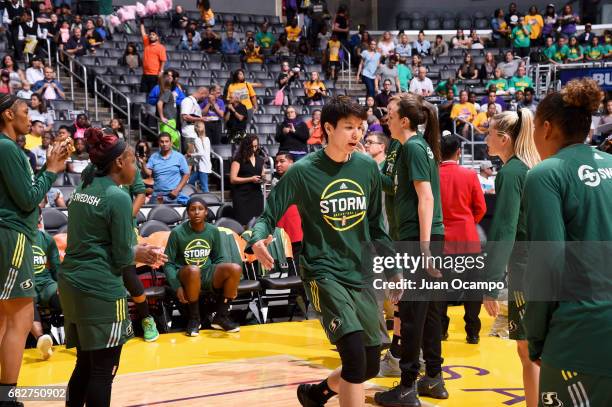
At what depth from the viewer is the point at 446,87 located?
17609 millimetres

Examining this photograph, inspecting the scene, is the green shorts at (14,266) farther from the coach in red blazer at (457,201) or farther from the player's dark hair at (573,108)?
the coach in red blazer at (457,201)

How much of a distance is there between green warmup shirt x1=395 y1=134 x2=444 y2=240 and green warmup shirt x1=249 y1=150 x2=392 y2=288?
0.68 meters

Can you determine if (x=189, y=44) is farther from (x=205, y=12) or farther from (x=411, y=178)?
(x=411, y=178)

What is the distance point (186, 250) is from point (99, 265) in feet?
13.3

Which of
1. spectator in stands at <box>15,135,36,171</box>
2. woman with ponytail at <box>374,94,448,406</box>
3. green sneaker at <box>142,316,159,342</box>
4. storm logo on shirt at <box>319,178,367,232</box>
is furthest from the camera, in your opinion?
spectator in stands at <box>15,135,36,171</box>

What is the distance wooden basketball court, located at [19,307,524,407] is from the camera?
566 cm

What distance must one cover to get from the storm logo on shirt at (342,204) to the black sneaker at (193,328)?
4.01m

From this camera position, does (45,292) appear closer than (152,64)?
Yes

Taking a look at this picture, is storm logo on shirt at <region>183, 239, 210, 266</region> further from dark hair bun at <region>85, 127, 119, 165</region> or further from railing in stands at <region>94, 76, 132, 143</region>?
railing in stands at <region>94, 76, 132, 143</region>

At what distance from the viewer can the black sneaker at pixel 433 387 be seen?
559 cm

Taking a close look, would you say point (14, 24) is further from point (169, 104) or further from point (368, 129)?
point (368, 129)

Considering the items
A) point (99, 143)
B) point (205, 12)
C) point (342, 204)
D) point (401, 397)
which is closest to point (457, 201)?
point (401, 397)

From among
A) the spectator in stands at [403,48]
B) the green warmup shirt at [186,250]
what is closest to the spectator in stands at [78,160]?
the green warmup shirt at [186,250]

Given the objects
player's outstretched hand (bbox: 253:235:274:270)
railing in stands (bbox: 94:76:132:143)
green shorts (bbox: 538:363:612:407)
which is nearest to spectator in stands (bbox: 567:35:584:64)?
railing in stands (bbox: 94:76:132:143)
